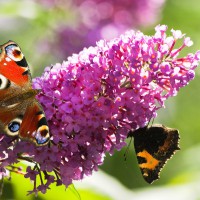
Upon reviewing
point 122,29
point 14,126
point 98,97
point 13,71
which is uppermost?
point 122,29

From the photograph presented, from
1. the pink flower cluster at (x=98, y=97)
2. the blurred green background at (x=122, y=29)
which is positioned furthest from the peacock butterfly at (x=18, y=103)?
the blurred green background at (x=122, y=29)

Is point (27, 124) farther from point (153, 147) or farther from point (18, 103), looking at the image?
point (153, 147)

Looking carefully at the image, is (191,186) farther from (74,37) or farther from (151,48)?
(74,37)

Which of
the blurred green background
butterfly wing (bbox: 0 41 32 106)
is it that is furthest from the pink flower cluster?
the blurred green background

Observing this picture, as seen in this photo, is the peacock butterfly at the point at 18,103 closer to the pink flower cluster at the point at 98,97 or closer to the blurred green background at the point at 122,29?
the pink flower cluster at the point at 98,97

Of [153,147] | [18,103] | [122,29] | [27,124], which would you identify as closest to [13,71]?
[18,103]

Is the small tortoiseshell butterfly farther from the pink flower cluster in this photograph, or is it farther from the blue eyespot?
the blue eyespot
